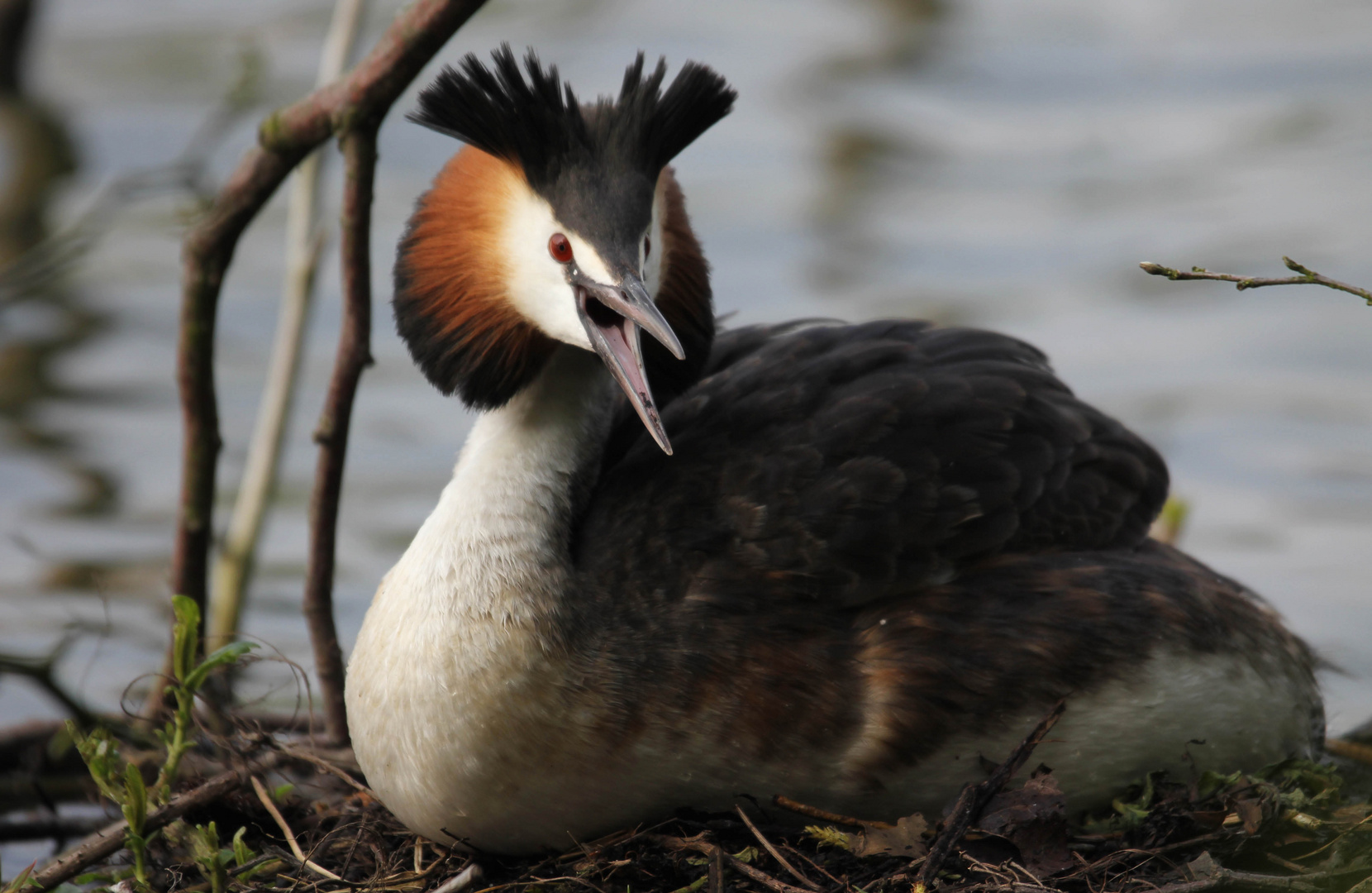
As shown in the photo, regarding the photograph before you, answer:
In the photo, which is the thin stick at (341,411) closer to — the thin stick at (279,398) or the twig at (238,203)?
the twig at (238,203)

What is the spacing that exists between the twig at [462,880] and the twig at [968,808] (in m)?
1.07

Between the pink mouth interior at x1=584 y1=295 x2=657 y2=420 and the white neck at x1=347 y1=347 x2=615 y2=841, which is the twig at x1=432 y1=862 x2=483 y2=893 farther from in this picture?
the pink mouth interior at x1=584 y1=295 x2=657 y2=420

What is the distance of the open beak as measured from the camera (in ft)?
11.8

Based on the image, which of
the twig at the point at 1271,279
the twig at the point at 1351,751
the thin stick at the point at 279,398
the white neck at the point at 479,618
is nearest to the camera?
the twig at the point at 1271,279

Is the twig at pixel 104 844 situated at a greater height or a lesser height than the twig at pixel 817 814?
greater

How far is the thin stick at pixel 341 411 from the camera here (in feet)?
14.2

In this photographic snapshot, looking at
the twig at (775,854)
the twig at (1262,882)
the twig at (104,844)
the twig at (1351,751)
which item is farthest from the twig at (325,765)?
the twig at (1351,751)

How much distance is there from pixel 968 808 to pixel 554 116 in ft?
6.07

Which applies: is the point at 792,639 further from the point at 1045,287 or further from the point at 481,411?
the point at 1045,287

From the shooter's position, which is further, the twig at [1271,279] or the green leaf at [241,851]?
the green leaf at [241,851]

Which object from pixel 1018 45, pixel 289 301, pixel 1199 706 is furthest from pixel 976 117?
pixel 1199 706

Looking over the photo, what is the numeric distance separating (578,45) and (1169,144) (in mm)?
4855

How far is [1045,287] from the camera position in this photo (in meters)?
11.7

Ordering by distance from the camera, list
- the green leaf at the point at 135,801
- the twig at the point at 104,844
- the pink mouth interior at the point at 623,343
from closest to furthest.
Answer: the green leaf at the point at 135,801, the twig at the point at 104,844, the pink mouth interior at the point at 623,343
